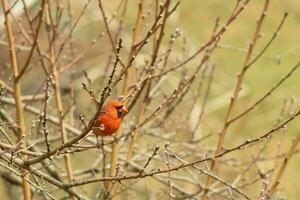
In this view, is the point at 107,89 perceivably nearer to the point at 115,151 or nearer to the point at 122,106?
the point at 122,106

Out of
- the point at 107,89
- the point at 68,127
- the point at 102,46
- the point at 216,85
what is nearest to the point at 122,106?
the point at 107,89

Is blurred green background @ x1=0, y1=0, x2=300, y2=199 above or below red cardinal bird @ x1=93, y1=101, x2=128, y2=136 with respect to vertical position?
above

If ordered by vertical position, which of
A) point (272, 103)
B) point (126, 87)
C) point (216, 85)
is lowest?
point (126, 87)

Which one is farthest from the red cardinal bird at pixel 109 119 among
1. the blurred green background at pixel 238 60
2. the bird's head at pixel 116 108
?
the blurred green background at pixel 238 60

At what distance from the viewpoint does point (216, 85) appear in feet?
55.5

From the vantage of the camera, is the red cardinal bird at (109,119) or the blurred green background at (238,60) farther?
the blurred green background at (238,60)

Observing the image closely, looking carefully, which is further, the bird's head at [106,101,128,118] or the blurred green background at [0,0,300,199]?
the blurred green background at [0,0,300,199]

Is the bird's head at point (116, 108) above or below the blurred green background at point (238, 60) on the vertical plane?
below

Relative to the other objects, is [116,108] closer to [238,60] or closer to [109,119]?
[109,119]

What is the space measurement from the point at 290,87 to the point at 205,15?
19.9ft

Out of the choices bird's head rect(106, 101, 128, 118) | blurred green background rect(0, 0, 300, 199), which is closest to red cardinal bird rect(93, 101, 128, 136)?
bird's head rect(106, 101, 128, 118)

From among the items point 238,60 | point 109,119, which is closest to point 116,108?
point 109,119

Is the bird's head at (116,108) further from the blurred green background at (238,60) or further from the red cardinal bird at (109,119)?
the blurred green background at (238,60)

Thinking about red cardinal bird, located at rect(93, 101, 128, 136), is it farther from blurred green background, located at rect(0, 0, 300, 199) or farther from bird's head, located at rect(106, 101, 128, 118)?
blurred green background, located at rect(0, 0, 300, 199)
